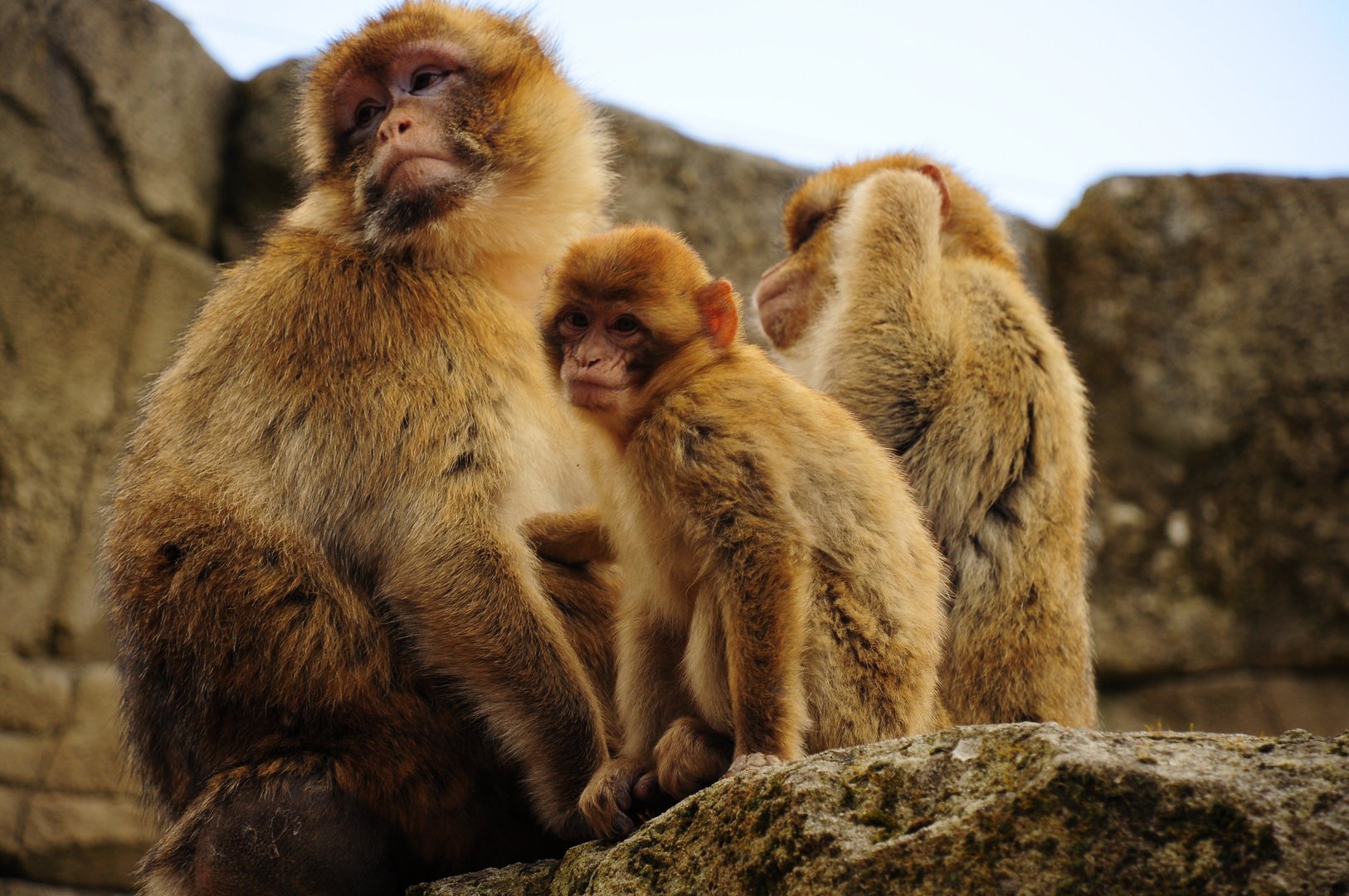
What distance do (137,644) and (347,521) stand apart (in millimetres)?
622

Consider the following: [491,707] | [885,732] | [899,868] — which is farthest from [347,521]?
[899,868]

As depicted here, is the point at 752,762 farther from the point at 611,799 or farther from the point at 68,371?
the point at 68,371

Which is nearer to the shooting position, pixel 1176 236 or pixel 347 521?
pixel 347 521

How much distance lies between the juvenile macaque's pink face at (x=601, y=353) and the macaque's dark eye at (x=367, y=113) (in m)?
1.15

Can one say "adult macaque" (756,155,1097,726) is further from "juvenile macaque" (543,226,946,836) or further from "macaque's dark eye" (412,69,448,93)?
"macaque's dark eye" (412,69,448,93)

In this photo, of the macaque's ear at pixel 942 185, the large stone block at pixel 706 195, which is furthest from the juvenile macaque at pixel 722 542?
the large stone block at pixel 706 195

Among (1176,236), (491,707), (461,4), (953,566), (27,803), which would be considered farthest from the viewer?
(1176,236)

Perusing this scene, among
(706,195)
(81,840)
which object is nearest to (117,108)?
(706,195)

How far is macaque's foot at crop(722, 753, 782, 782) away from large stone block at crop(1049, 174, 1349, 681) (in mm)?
6159

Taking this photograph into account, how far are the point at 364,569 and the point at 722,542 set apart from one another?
3.34 ft

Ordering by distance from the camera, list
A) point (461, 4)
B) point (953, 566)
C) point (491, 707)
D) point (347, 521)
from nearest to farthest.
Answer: point (491, 707) → point (347, 521) → point (953, 566) → point (461, 4)

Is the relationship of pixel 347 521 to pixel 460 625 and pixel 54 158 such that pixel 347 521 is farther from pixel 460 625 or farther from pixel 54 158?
pixel 54 158

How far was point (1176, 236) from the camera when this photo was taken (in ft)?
25.7

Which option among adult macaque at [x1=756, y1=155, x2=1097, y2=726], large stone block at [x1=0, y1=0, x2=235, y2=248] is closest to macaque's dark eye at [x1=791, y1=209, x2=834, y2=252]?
adult macaque at [x1=756, y1=155, x2=1097, y2=726]
